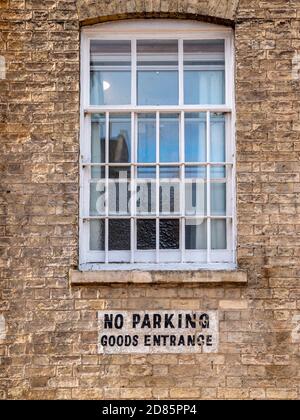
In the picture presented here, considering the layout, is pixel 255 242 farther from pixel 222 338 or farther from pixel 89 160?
pixel 89 160

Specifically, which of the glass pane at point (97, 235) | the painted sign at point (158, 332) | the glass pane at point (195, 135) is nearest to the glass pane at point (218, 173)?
the glass pane at point (195, 135)

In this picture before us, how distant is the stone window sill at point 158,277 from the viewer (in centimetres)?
834

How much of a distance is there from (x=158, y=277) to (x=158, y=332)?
1.73ft

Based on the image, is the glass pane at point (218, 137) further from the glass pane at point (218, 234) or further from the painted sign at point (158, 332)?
the painted sign at point (158, 332)

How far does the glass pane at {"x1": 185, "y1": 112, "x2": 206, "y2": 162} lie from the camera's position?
8789 millimetres

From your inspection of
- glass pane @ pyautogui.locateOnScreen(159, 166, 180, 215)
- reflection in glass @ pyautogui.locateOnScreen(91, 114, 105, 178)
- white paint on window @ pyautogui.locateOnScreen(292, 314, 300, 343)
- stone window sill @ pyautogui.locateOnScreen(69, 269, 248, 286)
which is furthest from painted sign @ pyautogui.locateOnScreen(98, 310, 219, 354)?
reflection in glass @ pyautogui.locateOnScreen(91, 114, 105, 178)

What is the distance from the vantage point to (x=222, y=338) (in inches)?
328

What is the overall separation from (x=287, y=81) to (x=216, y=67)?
0.75m

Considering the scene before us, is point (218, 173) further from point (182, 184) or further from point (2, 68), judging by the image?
point (2, 68)

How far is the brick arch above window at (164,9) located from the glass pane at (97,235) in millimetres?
2031

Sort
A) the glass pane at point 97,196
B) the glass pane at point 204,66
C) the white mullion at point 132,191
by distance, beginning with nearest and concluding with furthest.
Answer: the white mullion at point 132,191 → the glass pane at point 97,196 → the glass pane at point 204,66

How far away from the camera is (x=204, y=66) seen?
887cm

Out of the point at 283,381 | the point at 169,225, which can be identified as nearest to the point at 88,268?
the point at 169,225

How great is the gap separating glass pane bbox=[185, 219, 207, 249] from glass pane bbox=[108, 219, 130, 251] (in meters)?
0.59
